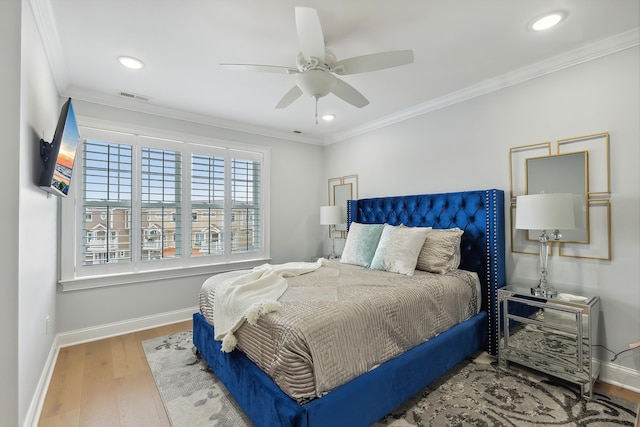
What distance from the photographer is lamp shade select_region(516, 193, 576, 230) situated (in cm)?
213

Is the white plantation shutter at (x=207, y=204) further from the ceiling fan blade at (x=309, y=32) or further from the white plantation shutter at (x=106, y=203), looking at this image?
the ceiling fan blade at (x=309, y=32)

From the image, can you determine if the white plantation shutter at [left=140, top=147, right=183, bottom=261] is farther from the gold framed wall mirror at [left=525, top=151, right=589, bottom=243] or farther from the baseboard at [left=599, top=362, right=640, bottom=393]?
the baseboard at [left=599, top=362, right=640, bottom=393]

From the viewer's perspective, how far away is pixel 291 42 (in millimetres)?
2248

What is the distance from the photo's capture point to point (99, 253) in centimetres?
318

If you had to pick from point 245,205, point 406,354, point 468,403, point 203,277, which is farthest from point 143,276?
point 468,403

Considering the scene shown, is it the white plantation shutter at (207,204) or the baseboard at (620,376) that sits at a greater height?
the white plantation shutter at (207,204)

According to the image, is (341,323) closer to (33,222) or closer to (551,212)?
(551,212)

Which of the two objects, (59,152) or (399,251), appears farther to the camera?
(399,251)

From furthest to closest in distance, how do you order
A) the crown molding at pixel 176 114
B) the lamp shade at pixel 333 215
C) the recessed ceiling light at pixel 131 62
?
the lamp shade at pixel 333 215 → the crown molding at pixel 176 114 → the recessed ceiling light at pixel 131 62

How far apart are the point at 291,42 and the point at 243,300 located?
76.5 inches

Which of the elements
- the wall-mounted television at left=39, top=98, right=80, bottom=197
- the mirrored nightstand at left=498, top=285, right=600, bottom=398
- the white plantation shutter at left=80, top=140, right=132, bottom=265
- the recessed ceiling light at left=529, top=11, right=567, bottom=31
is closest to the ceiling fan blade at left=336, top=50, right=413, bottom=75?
the recessed ceiling light at left=529, top=11, right=567, bottom=31

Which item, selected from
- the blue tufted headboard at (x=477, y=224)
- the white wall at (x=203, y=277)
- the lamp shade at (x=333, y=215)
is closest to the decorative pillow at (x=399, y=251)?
the blue tufted headboard at (x=477, y=224)

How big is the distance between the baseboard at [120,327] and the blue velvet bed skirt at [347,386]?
4.63 feet

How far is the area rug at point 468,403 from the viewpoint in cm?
183
